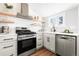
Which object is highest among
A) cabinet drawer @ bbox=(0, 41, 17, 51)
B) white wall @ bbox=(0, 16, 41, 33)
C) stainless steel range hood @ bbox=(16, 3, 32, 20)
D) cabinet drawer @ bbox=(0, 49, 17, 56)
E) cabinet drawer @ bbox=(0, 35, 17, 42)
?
stainless steel range hood @ bbox=(16, 3, 32, 20)

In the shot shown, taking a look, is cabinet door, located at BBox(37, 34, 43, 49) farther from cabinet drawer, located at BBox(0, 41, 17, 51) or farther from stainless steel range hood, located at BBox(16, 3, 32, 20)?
cabinet drawer, located at BBox(0, 41, 17, 51)

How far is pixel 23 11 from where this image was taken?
10.7ft

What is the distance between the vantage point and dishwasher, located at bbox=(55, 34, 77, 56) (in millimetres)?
2111

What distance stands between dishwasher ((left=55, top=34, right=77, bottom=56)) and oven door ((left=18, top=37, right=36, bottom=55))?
0.73 metres

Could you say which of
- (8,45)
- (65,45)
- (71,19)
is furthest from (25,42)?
(71,19)

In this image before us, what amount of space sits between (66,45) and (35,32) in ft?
3.80

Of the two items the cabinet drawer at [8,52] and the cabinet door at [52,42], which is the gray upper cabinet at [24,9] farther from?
the cabinet drawer at [8,52]

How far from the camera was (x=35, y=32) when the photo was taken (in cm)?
308

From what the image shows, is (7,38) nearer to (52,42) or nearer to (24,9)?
(52,42)

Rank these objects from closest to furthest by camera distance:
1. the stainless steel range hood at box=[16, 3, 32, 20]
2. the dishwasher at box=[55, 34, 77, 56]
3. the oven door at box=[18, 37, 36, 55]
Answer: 1. the dishwasher at box=[55, 34, 77, 56]
2. the oven door at box=[18, 37, 36, 55]
3. the stainless steel range hood at box=[16, 3, 32, 20]

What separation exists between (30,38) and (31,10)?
1491 mm

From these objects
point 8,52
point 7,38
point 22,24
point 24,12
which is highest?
point 24,12

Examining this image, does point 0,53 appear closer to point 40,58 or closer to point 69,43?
point 69,43

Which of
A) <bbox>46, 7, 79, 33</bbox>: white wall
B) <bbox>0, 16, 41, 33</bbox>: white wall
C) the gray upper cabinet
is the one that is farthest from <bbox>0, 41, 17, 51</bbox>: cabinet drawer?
<bbox>46, 7, 79, 33</bbox>: white wall
